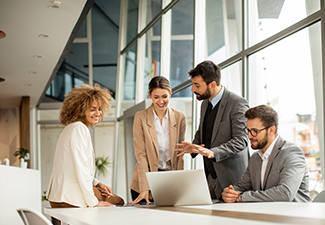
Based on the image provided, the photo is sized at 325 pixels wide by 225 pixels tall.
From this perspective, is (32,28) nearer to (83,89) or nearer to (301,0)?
(83,89)

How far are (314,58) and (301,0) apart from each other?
57 centimetres

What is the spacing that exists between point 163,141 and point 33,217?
182cm

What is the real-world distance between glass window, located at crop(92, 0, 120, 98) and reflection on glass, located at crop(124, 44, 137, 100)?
2.56m

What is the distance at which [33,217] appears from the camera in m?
1.06

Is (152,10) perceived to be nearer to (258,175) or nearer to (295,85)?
(295,85)

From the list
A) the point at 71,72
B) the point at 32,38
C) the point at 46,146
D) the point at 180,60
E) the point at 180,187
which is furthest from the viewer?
the point at 71,72

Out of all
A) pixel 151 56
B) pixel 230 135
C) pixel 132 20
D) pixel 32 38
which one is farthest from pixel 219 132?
pixel 132 20

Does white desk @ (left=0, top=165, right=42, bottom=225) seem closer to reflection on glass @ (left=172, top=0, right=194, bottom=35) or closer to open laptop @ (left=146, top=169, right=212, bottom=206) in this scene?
open laptop @ (left=146, top=169, right=212, bottom=206)

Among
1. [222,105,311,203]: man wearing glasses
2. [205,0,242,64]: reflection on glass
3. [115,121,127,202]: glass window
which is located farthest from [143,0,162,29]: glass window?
[222,105,311,203]: man wearing glasses

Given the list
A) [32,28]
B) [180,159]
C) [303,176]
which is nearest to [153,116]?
[180,159]

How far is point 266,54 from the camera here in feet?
11.2

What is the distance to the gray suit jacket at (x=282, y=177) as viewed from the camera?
1.92 m

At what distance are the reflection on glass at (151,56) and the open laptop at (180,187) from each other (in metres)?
4.48

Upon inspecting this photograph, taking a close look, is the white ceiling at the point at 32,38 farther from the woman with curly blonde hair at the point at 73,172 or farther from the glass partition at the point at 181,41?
the woman with curly blonde hair at the point at 73,172
